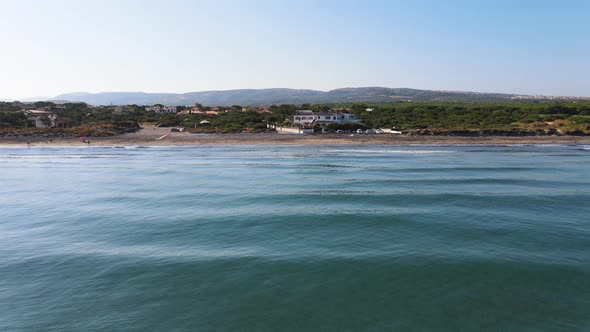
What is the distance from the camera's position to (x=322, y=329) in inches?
341

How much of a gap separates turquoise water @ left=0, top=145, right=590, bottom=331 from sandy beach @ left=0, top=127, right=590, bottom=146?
27.2m

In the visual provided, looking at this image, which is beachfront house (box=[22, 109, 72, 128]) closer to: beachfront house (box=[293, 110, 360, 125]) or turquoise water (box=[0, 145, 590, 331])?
beachfront house (box=[293, 110, 360, 125])

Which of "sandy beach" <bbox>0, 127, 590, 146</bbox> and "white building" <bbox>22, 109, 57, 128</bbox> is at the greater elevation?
"white building" <bbox>22, 109, 57, 128</bbox>

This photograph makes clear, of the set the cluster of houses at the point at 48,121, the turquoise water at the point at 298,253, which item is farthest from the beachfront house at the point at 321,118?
the turquoise water at the point at 298,253

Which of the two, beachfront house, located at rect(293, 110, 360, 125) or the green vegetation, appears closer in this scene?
the green vegetation

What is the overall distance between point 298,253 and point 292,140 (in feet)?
148

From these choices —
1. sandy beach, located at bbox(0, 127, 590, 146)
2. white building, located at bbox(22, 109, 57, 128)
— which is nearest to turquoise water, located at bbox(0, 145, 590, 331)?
sandy beach, located at bbox(0, 127, 590, 146)

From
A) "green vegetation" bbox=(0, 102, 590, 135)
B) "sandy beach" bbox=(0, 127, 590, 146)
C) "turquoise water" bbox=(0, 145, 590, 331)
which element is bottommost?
"turquoise water" bbox=(0, 145, 590, 331)

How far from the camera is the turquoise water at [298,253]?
30.5 feet

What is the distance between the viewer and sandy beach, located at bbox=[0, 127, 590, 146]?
55.3 meters

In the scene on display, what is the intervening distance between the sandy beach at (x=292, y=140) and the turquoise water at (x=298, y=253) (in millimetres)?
27245

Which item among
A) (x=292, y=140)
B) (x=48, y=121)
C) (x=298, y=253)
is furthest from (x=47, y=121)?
(x=298, y=253)

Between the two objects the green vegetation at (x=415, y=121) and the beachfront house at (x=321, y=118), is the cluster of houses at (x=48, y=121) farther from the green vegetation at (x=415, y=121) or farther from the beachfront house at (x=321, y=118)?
the beachfront house at (x=321, y=118)

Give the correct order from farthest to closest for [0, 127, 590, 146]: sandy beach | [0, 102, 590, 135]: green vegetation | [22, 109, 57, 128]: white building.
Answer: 1. [22, 109, 57, 128]: white building
2. [0, 102, 590, 135]: green vegetation
3. [0, 127, 590, 146]: sandy beach
